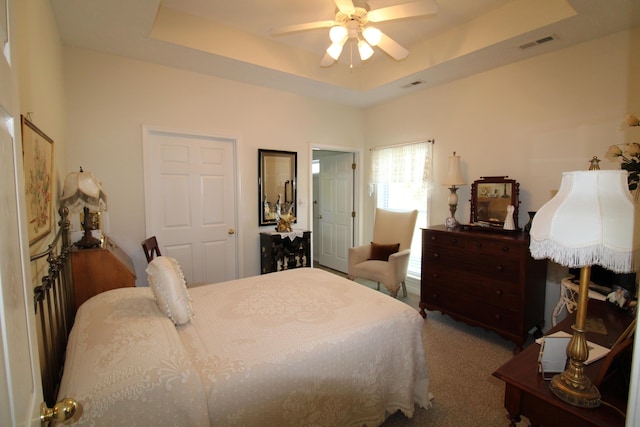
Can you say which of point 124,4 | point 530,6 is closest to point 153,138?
point 124,4

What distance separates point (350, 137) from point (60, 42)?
11.0 feet

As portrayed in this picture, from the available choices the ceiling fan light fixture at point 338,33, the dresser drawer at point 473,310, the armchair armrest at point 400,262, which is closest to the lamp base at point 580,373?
the dresser drawer at point 473,310

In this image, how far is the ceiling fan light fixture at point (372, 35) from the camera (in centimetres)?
223

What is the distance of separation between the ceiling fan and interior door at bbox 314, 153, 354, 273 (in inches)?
96.0

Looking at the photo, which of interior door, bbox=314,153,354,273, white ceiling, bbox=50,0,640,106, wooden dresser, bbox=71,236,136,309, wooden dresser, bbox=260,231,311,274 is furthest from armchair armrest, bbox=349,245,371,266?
wooden dresser, bbox=71,236,136,309

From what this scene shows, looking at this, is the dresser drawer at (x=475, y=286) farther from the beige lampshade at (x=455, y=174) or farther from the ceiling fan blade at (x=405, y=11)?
the ceiling fan blade at (x=405, y=11)

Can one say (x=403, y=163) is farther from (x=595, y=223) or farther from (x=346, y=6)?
(x=595, y=223)

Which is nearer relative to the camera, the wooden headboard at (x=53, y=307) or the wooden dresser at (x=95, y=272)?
the wooden headboard at (x=53, y=307)

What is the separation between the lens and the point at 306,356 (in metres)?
1.41

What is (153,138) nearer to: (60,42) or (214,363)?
(60,42)

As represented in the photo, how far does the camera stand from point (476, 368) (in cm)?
240

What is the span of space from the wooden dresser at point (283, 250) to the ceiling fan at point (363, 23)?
6.86 ft

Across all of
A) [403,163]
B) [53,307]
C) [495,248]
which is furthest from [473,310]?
[53,307]

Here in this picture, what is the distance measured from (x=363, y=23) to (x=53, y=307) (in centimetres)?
262
